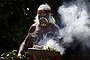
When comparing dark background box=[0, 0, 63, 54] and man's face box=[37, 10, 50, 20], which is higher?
dark background box=[0, 0, 63, 54]

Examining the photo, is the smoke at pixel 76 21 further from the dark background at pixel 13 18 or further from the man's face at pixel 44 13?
the man's face at pixel 44 13

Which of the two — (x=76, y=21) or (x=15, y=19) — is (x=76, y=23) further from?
(x=15, y=19)

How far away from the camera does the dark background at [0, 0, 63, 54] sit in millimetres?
7340

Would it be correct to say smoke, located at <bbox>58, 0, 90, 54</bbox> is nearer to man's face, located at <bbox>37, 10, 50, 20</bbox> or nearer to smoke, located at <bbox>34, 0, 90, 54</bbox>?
smoke, located at <bbox>34, 0, 90, 54</bbox>

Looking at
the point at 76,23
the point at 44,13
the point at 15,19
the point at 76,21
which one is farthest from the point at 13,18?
the point at 44,13

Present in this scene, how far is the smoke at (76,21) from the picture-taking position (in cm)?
623

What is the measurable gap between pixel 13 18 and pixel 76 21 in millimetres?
1634

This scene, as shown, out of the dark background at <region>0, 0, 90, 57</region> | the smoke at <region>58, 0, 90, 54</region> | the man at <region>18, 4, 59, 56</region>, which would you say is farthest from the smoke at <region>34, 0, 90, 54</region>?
the man at <region>18, 4, 59, 56</region>

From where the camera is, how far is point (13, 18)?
7.48 meters

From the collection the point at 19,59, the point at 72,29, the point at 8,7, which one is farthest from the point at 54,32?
the point at 8,7

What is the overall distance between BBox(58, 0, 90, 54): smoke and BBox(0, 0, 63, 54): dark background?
633 millimetres

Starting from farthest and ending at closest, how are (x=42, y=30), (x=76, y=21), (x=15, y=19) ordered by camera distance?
(x=15, y=19) → (x=76, y=21) → (x=42, y=30)

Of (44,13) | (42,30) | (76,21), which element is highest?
(76,21)

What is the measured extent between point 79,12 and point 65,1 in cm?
88
